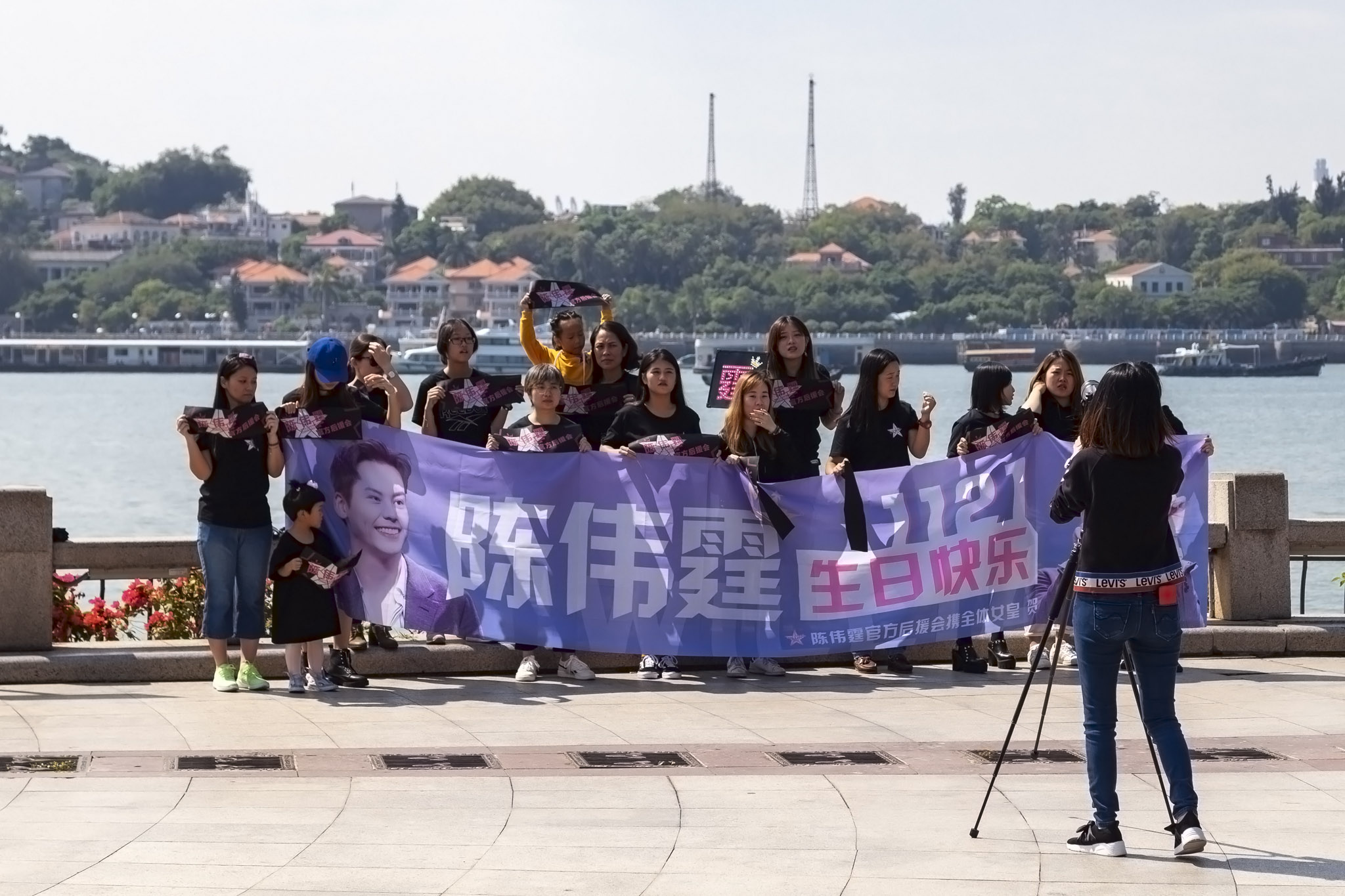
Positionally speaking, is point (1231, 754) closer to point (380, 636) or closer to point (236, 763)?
point (236, 763)

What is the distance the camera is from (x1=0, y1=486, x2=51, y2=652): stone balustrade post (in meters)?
11.2

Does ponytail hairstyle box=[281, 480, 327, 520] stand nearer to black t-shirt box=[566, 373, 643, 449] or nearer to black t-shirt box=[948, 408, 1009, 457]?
black t-shirt box=[566, 373, 643, 449]

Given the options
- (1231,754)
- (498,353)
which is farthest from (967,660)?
(498,353)

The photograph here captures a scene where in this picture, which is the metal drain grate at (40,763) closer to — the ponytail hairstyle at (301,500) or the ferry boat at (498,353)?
the ponytail hairstyle at (301,500)

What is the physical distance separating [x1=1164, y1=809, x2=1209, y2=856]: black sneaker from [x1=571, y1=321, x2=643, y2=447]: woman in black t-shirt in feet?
16.6

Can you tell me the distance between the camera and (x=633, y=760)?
9.23 m

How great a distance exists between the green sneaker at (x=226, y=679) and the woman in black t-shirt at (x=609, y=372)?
7.36ft

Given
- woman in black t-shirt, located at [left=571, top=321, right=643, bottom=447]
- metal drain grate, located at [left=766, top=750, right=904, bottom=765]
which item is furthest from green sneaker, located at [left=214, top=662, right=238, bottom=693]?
metal drain grate, located at [left=766, top=750, right=904, bottom=765]

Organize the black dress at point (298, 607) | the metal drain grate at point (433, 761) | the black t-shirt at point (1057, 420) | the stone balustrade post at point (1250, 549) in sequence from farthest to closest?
the stone balustrade post at point (1250, 549) → the black t-shirt at point (1057, 420) → the black dress at point (298, 607) → the metal drain grate at point (433, 761)

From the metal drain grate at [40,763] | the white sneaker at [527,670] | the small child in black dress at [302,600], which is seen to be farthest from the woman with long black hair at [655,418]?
the metal drain grate at [40,763]

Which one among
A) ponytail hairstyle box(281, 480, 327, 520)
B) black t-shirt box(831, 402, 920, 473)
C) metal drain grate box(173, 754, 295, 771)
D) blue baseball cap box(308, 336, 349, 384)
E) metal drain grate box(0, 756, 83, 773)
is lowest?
metal drain grate box(173, 754, 295, 771)

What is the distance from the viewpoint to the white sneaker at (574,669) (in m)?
11.5

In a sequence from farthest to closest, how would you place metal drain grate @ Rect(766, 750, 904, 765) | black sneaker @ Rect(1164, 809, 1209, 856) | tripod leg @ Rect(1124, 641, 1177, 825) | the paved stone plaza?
1. metal drain grate @ Rect(766, 750, 904, 765)
2. tripod leg @ Rect(1124, 641, 1177, 825)
3. black sneaker @ Rect(1164, 809, 1209, 856)
4. the paved stone plaza

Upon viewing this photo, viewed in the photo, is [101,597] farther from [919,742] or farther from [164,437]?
[164,437]
